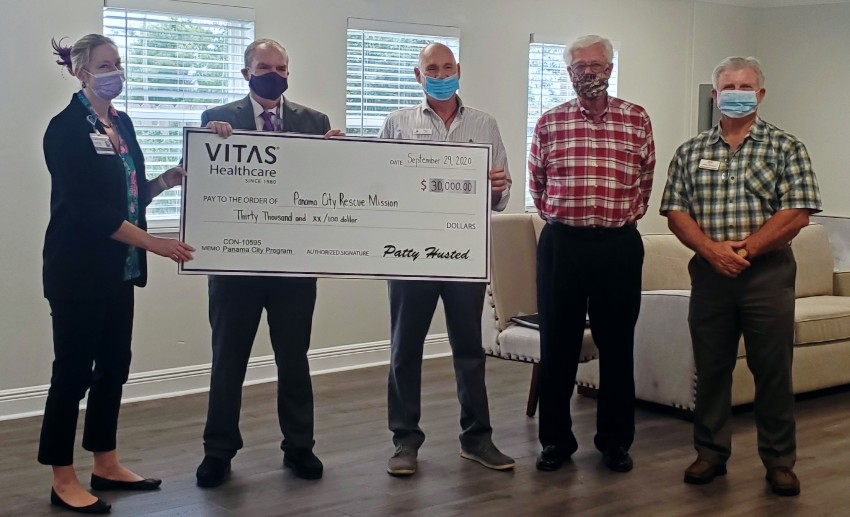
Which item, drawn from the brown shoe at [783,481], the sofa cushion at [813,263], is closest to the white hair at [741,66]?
the brown shoe at [783,481]

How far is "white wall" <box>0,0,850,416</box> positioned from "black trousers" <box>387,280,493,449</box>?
170cm

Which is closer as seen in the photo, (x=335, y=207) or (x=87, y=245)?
(x=87, y=245)

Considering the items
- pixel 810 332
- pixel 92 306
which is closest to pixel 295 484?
pixel 92 306

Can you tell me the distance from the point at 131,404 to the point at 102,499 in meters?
1.43

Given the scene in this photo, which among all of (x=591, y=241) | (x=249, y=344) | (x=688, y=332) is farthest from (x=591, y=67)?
(x=249, y=344)

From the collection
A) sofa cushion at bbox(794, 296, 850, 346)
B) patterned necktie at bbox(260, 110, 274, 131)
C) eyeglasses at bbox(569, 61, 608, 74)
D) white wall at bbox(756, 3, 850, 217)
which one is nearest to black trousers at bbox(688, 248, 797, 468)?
eyeglasses at bbox(569, 61, 608, 74)

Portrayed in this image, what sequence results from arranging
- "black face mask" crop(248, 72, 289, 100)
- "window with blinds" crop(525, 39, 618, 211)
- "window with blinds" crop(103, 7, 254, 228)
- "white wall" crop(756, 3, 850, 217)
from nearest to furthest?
"black face mask" crop(248, 72, 289, 100) < "window with blinds" crop(103, 7, 254, 228) < "window with blinds" crop(525, 39, 618, 211) < "white wall" crop(756, 3, 850, 217)

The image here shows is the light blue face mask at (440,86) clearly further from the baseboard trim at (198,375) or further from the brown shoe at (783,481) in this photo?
the baseboard trim at (198,375)

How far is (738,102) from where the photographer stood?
3475 millimetres

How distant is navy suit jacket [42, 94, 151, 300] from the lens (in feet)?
10.2

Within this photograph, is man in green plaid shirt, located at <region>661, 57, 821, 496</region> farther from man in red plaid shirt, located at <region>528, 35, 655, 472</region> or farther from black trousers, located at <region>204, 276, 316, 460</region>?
black trousers, located at <region>204, 276, 316, 460</region>

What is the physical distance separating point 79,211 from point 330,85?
102 inches

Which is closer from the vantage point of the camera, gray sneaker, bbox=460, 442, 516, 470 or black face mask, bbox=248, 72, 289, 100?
black face mask, bbox=248, 72, 289, 100

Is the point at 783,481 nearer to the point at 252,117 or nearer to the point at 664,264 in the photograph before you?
the point at 664,264
